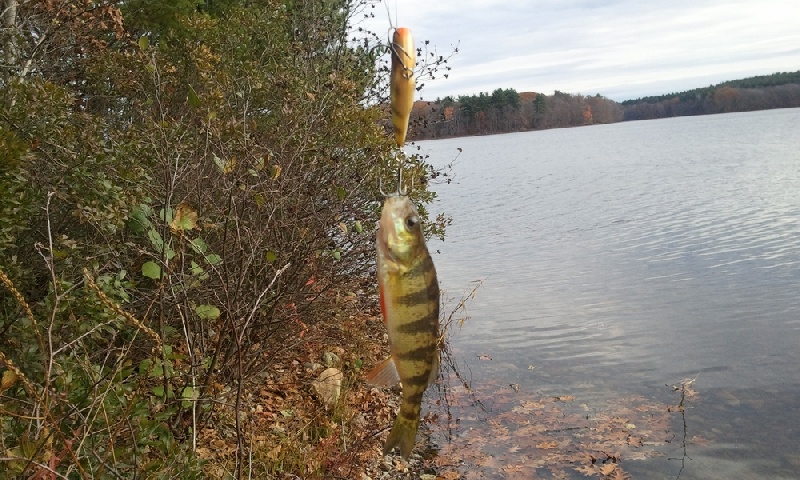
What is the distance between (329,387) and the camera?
30.1 feet

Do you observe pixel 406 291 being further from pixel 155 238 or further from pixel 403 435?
pixel 155 238

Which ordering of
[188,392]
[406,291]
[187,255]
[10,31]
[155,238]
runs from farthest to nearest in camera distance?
[10,31]
[187,255]
[188,392]
[155,238]
[406,291]

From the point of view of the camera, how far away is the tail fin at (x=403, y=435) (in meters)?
1.48

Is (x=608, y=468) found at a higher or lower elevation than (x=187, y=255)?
lower

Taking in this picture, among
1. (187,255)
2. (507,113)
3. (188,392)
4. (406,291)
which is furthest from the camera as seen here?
(507,113)

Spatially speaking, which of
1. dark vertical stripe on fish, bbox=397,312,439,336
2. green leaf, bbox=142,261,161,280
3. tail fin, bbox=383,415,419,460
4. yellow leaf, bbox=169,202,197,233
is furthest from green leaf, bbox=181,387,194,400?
dark vertical stripe on fish, bbox=397,312,439,336

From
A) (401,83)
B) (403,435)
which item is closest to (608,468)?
(403,435)

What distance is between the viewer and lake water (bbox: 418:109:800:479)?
378 inches

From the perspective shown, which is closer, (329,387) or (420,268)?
(420,268)

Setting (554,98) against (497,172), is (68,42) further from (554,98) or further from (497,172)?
(554,98)

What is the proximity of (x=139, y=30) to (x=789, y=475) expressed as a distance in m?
17.3

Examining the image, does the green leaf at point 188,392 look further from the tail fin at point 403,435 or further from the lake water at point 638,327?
the lake water at point 638,327

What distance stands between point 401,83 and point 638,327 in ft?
49.9

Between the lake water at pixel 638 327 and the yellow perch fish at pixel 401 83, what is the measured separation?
8264mm
